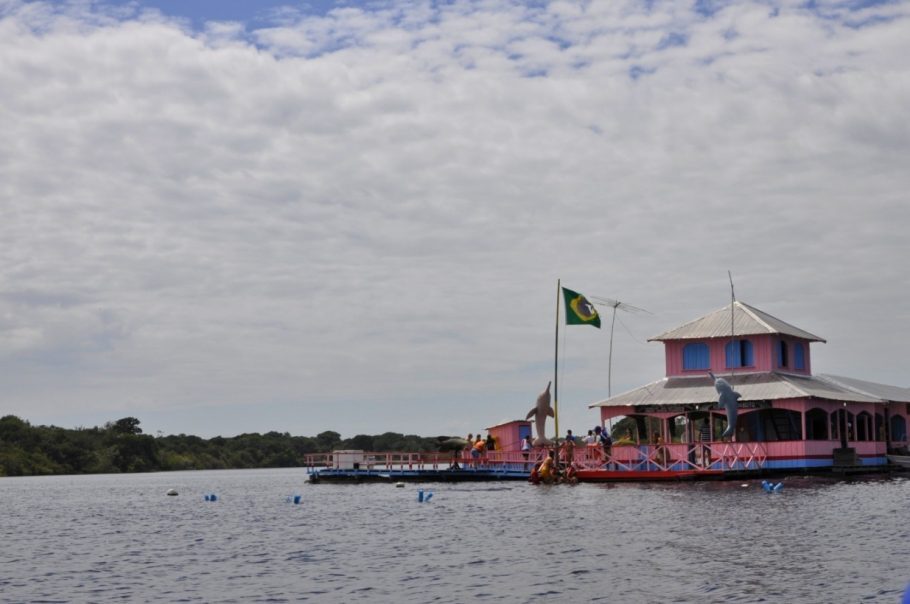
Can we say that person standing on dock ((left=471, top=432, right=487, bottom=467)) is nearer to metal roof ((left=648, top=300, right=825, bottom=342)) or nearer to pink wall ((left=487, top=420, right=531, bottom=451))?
pink wall ((left=487, top=420, right=531, bottom=451))

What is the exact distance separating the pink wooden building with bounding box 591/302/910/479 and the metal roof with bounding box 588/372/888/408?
7 centimetres

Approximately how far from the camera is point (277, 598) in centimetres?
2833

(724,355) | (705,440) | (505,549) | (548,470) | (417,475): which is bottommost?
(505,549)

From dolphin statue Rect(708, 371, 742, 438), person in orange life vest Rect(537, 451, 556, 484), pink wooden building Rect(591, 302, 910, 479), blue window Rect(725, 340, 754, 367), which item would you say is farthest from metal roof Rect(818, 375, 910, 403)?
person in orange life vest Rect(537, 451, 556, 484)

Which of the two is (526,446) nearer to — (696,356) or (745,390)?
(696,356)

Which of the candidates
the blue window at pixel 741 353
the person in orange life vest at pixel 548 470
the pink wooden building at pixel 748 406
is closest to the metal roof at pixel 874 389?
the pink wooden building at pixel 748 406

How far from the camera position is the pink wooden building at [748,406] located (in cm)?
6197

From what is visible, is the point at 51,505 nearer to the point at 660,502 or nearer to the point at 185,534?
the point at 185,534

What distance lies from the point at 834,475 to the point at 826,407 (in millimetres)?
4597

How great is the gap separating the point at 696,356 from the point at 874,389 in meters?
15.2

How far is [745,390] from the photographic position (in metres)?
65.9

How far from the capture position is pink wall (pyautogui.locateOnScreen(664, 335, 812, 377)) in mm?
68500

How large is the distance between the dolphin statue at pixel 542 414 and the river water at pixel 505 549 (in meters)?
11.0

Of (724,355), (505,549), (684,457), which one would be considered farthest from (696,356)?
(505,549)
